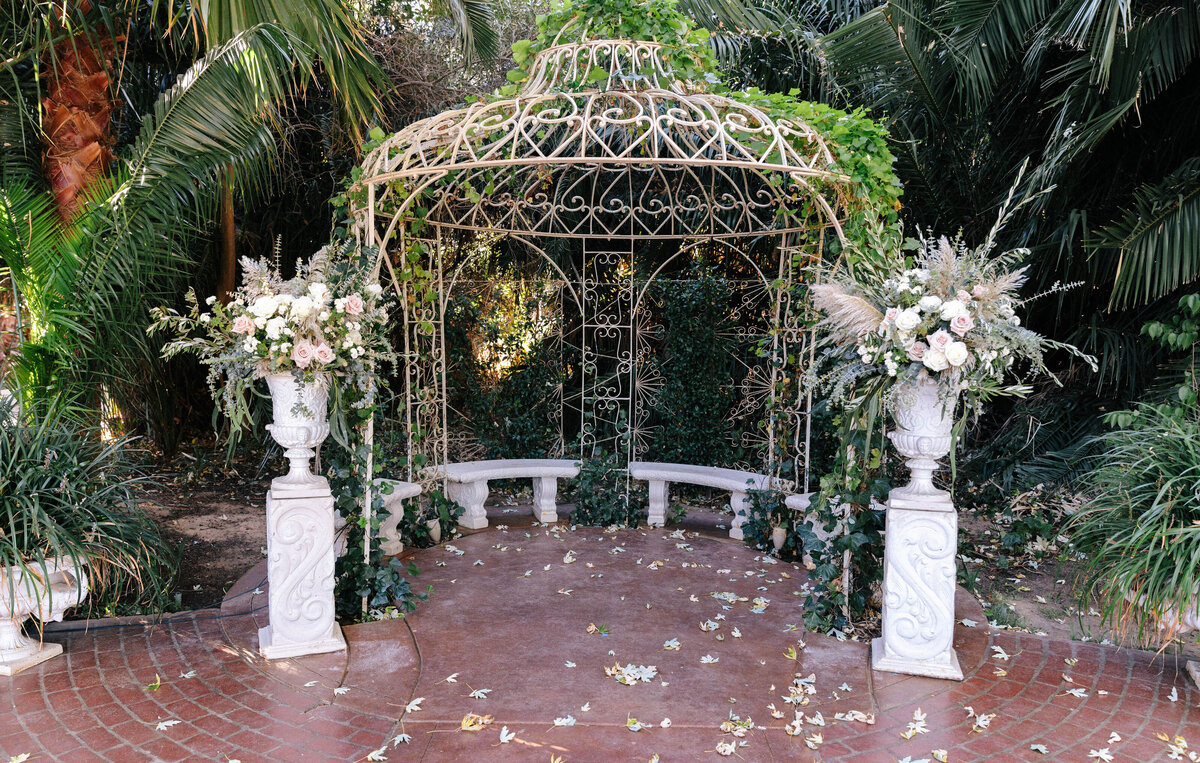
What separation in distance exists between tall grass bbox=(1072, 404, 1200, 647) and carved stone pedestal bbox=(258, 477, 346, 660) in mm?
3573

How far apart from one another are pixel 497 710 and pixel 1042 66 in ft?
19.7

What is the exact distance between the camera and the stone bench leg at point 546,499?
636 cm

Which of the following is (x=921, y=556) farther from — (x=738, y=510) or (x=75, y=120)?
(x=75, y=120)

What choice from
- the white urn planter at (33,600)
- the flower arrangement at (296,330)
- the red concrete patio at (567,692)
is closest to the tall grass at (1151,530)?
the red concrete patio at (567,692)

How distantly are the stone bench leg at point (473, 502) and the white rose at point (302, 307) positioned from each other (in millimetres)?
2750

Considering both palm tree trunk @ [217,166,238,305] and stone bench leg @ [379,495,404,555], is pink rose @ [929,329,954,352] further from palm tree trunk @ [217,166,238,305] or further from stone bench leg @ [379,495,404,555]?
palm tree trunk @ [217,166,238,305]

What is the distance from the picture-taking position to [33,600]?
3.58 metres

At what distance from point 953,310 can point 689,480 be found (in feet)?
10.4

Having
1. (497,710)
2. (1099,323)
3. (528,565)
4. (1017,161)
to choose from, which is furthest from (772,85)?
(497,710)

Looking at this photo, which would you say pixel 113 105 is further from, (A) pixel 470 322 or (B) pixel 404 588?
(B) pixel 404 588

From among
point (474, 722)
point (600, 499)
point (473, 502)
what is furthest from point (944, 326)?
point (473, 502)

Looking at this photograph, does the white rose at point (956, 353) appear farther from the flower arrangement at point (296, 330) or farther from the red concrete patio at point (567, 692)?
the flower arrangement at point (296, 330)

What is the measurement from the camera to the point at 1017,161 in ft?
21.2

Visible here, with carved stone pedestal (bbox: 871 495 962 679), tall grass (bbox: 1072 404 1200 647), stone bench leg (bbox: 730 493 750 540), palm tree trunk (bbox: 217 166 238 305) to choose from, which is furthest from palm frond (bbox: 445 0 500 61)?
tall grass (bbox: 1072 404 1200 647)
